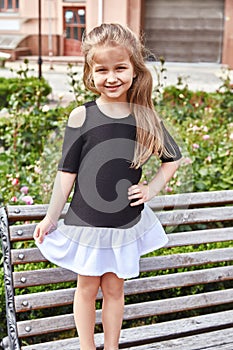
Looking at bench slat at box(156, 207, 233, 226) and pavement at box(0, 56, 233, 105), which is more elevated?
bench slat at box(156, 207, 233, 226)

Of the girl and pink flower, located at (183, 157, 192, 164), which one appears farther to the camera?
pink flower, located at (183, 157, 192, 164)

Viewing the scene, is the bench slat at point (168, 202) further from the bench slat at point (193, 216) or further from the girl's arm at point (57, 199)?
the girl's arm at point (57, 199)

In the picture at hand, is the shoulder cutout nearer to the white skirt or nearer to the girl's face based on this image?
the girl's face

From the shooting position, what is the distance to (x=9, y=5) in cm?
1502

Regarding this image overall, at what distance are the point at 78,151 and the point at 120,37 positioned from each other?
0.99 ft

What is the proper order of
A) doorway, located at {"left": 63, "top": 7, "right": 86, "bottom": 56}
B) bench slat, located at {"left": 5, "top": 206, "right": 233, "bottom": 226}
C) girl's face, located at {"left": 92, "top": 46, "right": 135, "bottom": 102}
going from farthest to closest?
doorway, located at {"left": 63, "top": 7, "right": 86, "bottom": 56}, bench slat, located at {"left": 5, "top": 206, "right": 233, "bottom": 226}, girl's face, located at {"left": 92, "top": 46, "right": 135, "bottom": 102}

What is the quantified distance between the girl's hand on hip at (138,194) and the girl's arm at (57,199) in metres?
0.15

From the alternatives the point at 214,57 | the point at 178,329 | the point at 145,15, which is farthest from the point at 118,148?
the point at 214,57

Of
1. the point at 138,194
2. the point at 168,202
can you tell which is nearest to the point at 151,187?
the point at 138,194

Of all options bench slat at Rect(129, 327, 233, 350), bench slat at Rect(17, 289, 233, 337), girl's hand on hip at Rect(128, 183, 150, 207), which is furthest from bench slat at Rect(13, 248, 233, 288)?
girl's hand on hip at Rect(128, 183, 150, 207)

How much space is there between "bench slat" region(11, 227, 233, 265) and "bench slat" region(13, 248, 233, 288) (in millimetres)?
41

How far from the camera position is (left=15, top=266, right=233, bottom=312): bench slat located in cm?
194

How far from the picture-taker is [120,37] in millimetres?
1497

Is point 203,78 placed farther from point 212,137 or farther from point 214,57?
point 212,137
